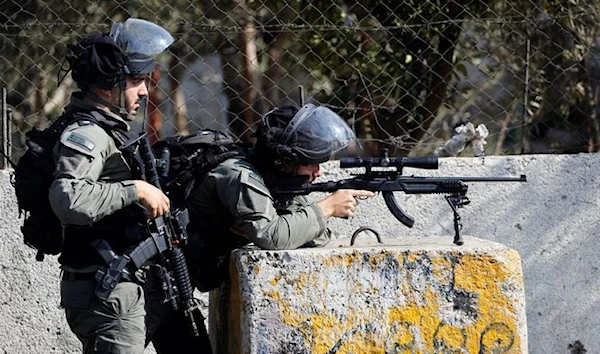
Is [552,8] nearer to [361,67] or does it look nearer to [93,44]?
[361,67]

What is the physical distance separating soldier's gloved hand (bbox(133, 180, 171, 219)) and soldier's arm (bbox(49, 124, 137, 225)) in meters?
0.02

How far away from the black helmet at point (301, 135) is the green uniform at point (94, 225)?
0.56m

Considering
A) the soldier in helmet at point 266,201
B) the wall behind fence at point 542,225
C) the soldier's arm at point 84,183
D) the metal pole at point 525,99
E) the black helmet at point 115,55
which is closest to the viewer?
the soldier's arm at point 84,183

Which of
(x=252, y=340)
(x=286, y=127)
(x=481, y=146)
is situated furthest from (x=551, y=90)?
(x=252, y=340)

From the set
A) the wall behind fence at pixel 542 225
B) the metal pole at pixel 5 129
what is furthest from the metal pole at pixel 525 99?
the metal pole at pixel 5 129

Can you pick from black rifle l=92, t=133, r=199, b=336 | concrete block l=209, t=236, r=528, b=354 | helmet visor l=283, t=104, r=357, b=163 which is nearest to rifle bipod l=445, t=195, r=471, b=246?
concrete block l=209, t=236, r=528, b=354

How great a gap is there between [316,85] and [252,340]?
2.56 meters

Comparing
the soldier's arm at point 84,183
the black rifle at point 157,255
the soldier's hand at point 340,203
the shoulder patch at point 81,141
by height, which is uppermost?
the soldier's hand at point 340,203

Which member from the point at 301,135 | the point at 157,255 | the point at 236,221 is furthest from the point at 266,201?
the point at 157,255

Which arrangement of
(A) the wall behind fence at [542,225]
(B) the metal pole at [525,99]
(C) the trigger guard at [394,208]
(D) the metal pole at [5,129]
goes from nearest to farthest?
(C) the trigger guard at [394,208] → (D) the metal pole at [5,129] → (A) the wall behind fence at [542,225] → (B) the metal pole at [525,99]

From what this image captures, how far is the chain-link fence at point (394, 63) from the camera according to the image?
5.95m

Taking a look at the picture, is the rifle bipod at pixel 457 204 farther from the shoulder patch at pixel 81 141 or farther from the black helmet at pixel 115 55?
the shoulder patch at pixel 81 141

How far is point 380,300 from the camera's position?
13.5ft

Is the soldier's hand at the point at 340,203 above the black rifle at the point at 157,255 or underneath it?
above
